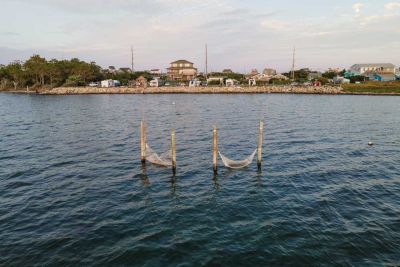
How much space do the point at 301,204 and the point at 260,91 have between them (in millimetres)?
105759

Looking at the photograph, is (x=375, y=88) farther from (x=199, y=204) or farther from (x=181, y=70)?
(x=199, y=204)

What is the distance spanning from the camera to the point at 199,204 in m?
19.5

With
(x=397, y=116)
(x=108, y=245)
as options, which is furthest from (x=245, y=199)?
(x=397, y=116)

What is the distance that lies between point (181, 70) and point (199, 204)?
160m

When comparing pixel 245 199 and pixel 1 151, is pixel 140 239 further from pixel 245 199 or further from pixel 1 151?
pixel 1 151

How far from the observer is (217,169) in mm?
26078

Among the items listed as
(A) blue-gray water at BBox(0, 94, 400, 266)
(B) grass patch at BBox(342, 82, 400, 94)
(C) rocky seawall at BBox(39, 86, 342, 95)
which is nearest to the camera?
(A) blue-gray water at BBox(0, 94, 400, 266)

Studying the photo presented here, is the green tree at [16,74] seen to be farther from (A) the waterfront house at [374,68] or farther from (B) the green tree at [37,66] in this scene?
(A) the waterfront house at [374,68]

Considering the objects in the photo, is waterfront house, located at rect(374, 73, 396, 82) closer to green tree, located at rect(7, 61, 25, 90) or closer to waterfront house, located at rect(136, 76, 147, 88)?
waterfront house, located at rect(136, 76, 147, 88)

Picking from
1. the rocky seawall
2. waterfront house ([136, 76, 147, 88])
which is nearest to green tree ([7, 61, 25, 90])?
the rocky seawall

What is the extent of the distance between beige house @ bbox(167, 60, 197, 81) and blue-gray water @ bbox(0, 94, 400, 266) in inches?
5429

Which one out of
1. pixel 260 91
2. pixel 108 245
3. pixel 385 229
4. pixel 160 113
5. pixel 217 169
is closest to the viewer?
pixel 108 245

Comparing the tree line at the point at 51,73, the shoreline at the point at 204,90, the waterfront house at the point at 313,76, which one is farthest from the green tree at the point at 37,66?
the waterfront house at the point at 313,76

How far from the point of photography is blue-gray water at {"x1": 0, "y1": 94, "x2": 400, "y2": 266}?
46.7 feet
